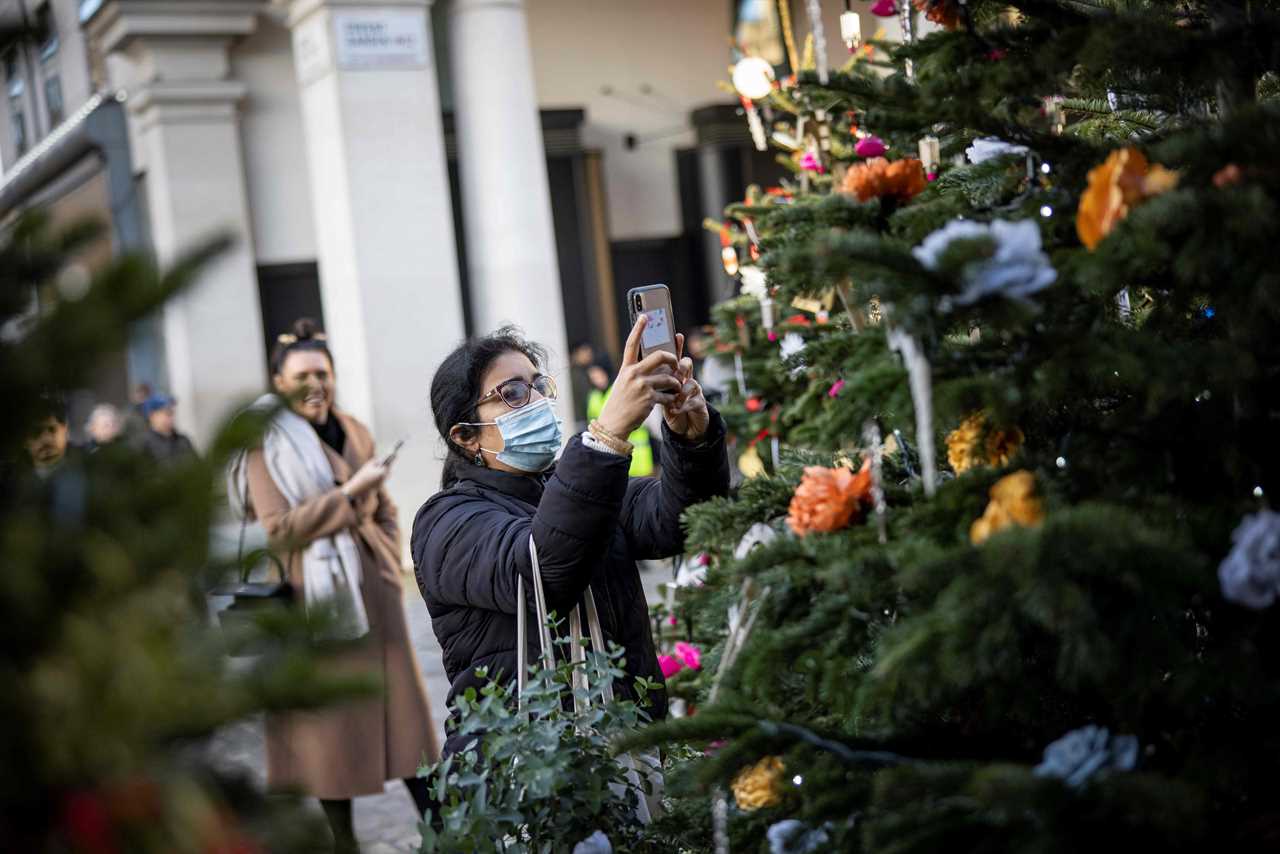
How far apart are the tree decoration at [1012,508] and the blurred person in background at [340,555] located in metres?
3.40

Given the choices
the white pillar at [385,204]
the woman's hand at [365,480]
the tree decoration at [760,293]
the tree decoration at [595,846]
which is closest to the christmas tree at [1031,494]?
the tree decoration at [595,846]

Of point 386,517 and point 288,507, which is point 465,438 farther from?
point 386,517

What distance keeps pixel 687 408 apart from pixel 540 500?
1.23ft

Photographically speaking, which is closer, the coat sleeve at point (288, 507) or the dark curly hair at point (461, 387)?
the dark curly hair at point (461, 387)

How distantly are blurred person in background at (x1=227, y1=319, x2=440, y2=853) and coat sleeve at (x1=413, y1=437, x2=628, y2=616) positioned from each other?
1.74 metres

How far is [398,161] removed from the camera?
11.7 m

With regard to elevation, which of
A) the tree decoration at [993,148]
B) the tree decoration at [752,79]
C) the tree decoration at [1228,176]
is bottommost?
the tree decoration at [1228,176]

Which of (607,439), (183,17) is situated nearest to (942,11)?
(607,439)

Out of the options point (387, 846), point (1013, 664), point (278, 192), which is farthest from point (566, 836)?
point (278, 192)

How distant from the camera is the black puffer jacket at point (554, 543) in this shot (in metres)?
2.81

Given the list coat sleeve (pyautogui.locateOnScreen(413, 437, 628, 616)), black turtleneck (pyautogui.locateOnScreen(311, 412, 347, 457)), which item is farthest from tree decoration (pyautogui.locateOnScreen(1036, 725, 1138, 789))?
black turtleneck (pyautogui.locateOnScreen(311, 412, 347, 457))

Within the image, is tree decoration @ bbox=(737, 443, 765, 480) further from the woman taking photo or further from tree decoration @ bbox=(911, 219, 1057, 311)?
tree decoration @ bbox=(911, 219, 1057, 311)

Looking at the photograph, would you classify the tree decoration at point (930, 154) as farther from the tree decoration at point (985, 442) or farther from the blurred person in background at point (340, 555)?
the blurred person in background at point (340, 555)

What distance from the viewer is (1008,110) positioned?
216 centimetres
